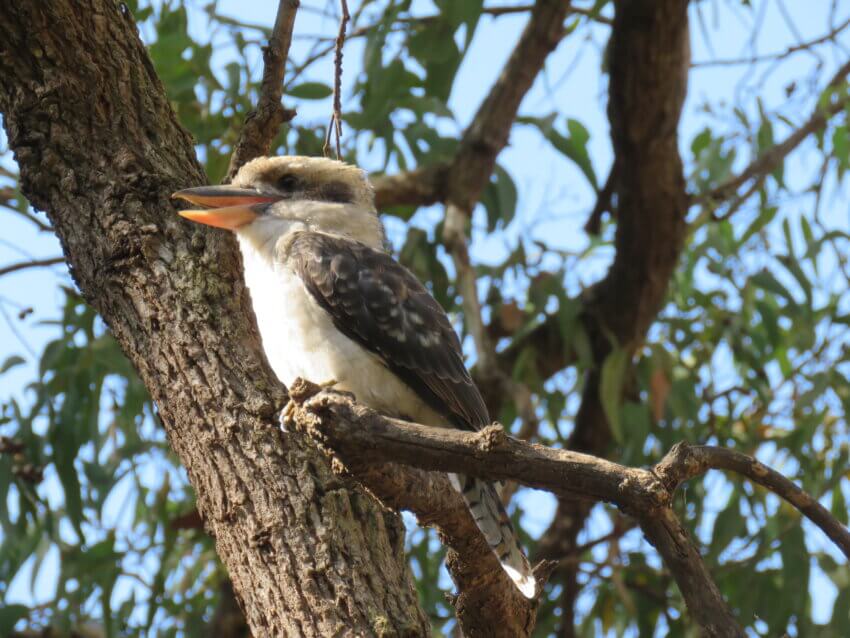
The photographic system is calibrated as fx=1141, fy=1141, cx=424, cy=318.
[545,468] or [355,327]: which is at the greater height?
[355,327]

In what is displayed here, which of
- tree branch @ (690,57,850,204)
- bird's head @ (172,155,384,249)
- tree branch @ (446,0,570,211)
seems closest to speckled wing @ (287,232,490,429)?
bird's head @ (172,155,384,249)

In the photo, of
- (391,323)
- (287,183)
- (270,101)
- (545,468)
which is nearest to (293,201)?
(287,183)

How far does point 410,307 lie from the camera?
205 cm

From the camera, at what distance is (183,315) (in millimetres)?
1810

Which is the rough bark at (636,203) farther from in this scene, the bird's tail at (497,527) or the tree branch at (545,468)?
the tree branch at (545,468)

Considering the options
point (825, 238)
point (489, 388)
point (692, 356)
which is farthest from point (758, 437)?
point (489, 388)

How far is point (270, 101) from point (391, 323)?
46 centimetres

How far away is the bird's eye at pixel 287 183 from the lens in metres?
2.28

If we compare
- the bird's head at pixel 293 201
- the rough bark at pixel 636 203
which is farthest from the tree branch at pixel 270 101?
the rough bark at pixel 636 203

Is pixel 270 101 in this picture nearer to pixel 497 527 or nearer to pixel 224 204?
pixel 224 204

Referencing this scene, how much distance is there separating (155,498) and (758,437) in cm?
178

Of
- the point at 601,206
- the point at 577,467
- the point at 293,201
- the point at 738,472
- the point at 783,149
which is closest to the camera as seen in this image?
the point at 577,467

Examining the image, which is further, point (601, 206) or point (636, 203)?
point (601, 206)

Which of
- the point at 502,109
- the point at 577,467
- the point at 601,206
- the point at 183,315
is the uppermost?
the point at 601,206
